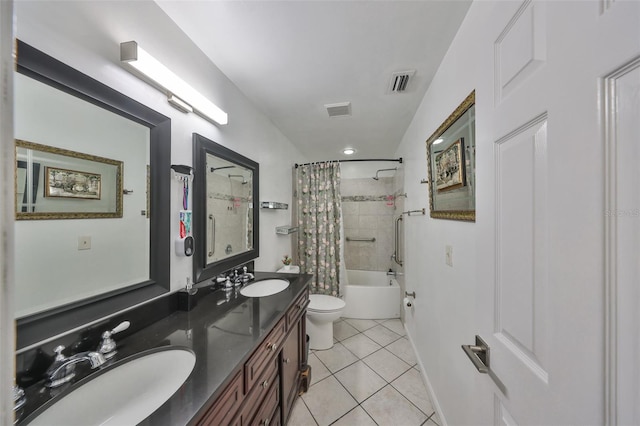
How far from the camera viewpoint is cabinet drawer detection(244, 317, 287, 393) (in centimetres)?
90

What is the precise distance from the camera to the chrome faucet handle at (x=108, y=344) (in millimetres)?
802

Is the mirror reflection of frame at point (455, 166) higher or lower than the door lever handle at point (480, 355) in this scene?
higher

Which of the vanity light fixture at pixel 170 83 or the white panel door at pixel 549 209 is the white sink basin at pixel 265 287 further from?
the white panel door at pixel 549 209

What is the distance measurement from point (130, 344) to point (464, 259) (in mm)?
1526

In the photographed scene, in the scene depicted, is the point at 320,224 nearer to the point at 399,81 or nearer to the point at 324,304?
the point at 324,304

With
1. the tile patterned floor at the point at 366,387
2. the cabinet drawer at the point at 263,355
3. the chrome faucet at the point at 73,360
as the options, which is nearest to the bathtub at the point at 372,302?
the tile patterned floor at the point at 366,387

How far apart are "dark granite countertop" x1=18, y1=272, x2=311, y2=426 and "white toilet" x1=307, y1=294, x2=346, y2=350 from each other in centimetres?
93

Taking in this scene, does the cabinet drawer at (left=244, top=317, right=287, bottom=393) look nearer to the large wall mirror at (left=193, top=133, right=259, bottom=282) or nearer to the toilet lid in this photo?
the large wall mirror at (left=193, top=133, right=259, bottom=282)

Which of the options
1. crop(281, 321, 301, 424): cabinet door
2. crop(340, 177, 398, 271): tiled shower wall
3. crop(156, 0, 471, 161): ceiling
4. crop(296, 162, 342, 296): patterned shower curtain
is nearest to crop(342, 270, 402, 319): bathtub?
crop(296, 162, 342, 296): patterned shower curtain

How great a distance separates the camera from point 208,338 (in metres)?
0.93

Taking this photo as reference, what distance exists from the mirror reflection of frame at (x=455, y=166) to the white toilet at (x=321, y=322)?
54.2 inches

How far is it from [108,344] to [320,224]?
7.68ft

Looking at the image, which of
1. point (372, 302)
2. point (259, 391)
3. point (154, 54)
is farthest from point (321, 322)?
point (154, 54)

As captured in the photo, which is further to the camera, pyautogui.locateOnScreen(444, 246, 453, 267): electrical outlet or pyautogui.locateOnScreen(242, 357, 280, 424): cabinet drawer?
pyautogui.locateOnScreen(444, 246, 453, 267): electrical outlet
